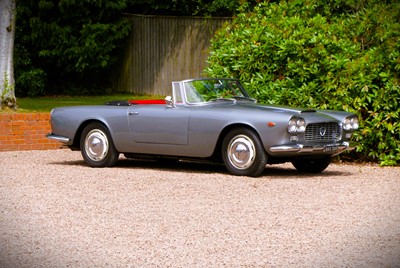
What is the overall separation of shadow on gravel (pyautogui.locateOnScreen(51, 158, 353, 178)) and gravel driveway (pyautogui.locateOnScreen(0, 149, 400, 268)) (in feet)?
0.17

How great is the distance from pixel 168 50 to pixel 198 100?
13.9 metres

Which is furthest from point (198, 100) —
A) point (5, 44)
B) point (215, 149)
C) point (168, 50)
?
point (168, 50)

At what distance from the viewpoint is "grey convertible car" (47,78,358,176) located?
11719 millimetres

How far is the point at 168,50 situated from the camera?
26.4 meters

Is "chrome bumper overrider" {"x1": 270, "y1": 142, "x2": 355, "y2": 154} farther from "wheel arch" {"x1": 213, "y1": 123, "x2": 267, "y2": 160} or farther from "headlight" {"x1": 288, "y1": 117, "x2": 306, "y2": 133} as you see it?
"wheel arch" {"x1": 213, "y1": 123, "x2": 267, "y2": 160}

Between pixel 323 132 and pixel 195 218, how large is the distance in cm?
373

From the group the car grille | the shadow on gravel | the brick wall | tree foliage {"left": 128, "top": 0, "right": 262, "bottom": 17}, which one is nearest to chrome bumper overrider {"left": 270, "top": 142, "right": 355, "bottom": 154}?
the car grille

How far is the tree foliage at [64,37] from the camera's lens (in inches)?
1024

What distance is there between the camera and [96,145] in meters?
13.3

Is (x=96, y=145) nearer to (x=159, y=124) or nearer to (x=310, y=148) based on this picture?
(x=159, y=124)

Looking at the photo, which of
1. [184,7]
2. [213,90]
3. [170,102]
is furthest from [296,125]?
[184,7]

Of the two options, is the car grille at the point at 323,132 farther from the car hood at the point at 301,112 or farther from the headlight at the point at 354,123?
the headlight at the point at 354,123

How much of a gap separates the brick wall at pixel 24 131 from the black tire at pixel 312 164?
4873mm

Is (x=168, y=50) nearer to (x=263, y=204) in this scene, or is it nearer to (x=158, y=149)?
(x=158, y=149)
